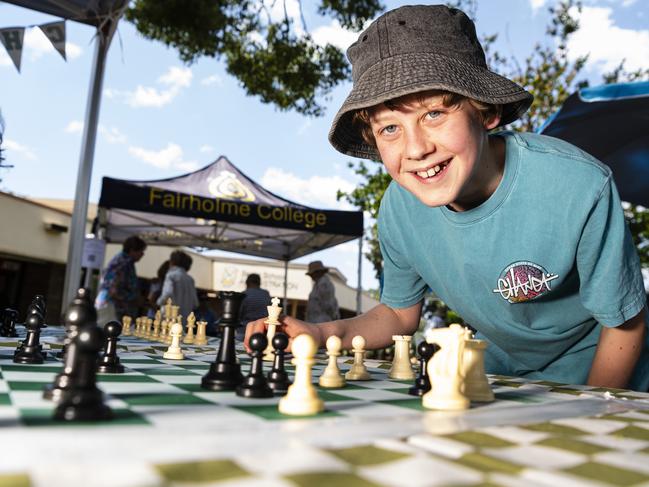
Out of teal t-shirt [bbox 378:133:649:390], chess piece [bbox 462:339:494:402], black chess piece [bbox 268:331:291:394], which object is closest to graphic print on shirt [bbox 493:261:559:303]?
teal t-shirt [bbox 378:133:649:390]

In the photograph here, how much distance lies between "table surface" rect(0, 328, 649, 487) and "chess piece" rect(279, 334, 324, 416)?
0.08 ft

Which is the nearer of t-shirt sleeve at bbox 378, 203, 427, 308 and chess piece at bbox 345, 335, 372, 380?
chess piece at bbox 345, 335, 372, 380

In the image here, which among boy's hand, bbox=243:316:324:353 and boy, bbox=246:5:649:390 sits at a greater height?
boy, bbox=246:5:649:390

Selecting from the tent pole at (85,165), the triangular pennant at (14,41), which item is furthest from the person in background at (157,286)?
the triangular pennant at (14,41)

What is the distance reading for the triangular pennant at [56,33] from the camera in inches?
205

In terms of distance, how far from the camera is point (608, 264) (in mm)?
1571

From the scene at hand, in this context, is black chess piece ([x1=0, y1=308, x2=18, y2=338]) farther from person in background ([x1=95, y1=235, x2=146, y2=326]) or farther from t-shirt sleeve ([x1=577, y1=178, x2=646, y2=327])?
person in background ([x1=95, y1=235, x2=146, y2=326])

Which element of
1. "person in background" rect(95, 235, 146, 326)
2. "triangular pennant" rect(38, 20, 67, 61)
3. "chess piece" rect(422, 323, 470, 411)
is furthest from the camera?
"triangular pennant" rect(38, 20, 67, 61)

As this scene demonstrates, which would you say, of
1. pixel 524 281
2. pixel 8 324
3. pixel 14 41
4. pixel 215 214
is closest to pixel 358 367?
pixel 524 281

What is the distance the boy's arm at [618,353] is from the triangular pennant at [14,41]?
549 cm

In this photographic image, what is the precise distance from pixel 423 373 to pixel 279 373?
1.24ft

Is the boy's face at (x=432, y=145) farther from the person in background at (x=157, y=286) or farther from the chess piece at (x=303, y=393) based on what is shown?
the person in background at (x=157, y=286)

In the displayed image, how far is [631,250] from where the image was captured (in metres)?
1.66

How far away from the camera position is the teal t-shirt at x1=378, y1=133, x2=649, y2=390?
1.58 m
